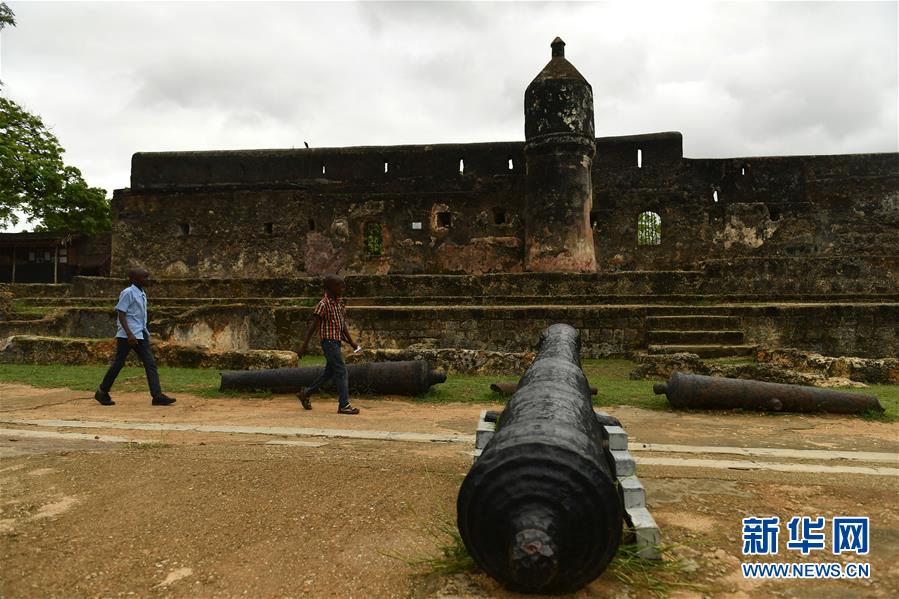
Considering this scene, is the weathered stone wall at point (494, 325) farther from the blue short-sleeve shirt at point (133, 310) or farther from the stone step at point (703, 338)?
the blue short-sleeve shirt at point (133, 310)

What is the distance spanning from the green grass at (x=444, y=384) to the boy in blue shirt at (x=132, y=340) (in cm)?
66

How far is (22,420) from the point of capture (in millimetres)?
4906

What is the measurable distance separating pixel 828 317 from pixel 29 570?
10.1 m

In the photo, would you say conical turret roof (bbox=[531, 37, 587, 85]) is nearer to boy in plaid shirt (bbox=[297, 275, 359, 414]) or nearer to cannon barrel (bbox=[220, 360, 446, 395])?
cannon barrel (bbox=[220, 360, 446, 395])

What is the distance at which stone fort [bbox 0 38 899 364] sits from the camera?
10.1 m

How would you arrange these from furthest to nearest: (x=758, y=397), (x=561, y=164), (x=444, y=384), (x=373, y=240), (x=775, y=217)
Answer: (x=373, y=240)
(x=775, y=217)
(x=561, y=164)
(x=444, y=384)
(x=758, y=397)

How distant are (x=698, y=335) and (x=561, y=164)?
7.22 metres

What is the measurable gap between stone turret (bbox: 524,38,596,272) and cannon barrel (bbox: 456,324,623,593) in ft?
43.8

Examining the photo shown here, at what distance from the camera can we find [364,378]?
6.34m

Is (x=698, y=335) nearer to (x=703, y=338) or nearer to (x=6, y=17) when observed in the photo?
(x=703, y=338)

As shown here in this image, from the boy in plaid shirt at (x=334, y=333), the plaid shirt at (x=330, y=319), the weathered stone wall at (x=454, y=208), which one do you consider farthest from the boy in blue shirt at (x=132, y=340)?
the weathered stone wall at (x=454, y=208)

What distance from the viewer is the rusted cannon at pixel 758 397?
529 centimetres

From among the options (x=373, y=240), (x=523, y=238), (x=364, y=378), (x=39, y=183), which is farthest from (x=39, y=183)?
(x=364, y=378)

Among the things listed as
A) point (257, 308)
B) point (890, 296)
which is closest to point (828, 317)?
point (890, 296)
